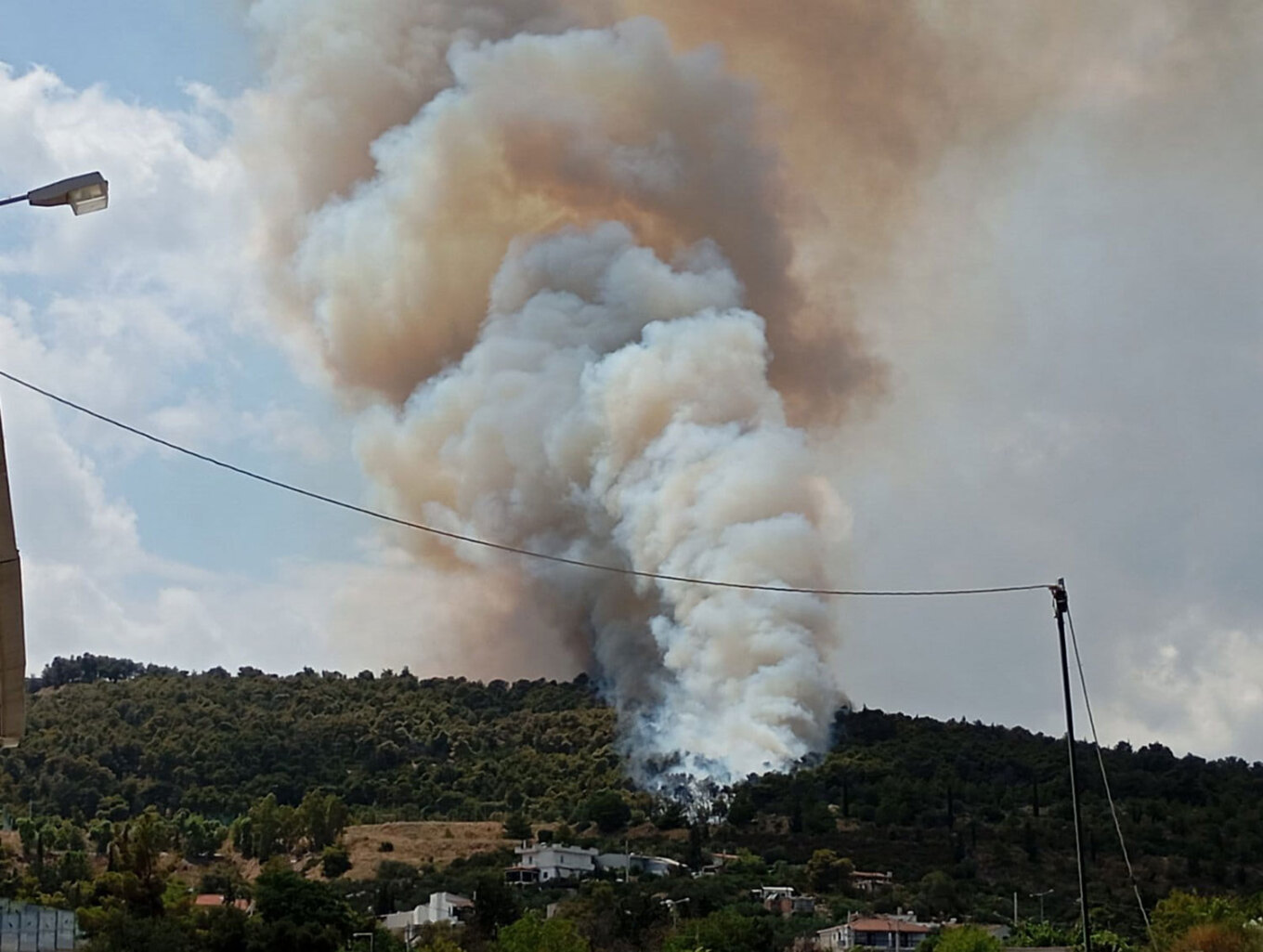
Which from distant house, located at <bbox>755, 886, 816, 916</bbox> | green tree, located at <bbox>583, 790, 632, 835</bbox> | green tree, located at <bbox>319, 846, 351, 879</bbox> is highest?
green tree, located at <bbox>583, 790, 632, 835</bbox>

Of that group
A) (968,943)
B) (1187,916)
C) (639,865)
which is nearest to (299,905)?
(968,943)

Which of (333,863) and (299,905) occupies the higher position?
(333,863)

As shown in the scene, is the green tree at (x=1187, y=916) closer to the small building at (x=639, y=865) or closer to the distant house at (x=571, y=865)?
the small building at (x=639, y=865)

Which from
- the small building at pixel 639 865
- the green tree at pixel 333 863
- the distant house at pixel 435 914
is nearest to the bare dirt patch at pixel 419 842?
the green tree at pixel 333 863

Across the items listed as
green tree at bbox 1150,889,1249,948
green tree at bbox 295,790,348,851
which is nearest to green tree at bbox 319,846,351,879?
green tree at bbox 295,790,348,851

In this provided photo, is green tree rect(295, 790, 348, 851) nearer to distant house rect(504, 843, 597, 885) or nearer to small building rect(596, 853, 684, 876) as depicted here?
distant house rect(504, 843, 597, 885)

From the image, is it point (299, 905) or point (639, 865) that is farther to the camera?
point (639, 865)

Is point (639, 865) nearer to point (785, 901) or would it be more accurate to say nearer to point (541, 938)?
point (785, 901)

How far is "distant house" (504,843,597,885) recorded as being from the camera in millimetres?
87125

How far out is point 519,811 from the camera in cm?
11281

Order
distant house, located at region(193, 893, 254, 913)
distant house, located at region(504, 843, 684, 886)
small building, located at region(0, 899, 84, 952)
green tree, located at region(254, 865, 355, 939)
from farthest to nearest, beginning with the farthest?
distant house, located at region(504, 843, 684, 886) → distant house, located at region(193, 893, 254, 913) → green tree, located at region(254, 865, 355, 939) → small building, located at region(0, 899, 84, 952)

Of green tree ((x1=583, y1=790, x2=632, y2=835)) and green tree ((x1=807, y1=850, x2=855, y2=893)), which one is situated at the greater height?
green tree ((x1=583, y1=790, x2=632, y2=835))

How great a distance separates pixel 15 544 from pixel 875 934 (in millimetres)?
64274

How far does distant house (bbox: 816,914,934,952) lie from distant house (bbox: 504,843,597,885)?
17.1 meters
